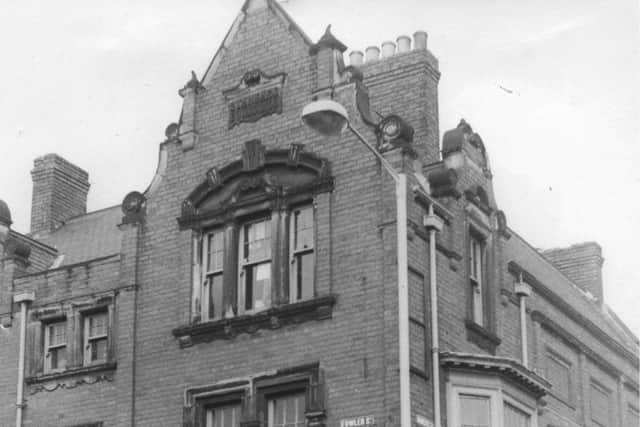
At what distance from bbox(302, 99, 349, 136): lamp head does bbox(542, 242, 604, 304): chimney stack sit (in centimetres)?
2136

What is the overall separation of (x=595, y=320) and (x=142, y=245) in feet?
48.0

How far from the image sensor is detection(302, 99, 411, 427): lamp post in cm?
2669

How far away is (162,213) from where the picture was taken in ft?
111

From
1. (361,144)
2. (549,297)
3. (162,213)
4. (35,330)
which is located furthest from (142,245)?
(549,297)

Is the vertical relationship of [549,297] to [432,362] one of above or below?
above

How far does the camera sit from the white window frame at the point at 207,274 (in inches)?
1278

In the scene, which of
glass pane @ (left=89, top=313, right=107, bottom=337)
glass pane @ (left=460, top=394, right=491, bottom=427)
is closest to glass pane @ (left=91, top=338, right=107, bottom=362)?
glass pane @ (left=89, top=313, right=107, bottom=337)

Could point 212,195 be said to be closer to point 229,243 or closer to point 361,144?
point 229,243

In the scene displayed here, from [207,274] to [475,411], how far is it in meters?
6.38

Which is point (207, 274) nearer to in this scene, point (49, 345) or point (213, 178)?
point (213, 178)

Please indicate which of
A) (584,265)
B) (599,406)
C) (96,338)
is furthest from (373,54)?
(584,265)

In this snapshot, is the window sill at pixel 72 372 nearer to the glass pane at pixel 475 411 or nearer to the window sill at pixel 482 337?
the window sill at pixel 482 337

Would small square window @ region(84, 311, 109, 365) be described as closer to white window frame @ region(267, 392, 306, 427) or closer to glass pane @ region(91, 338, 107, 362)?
glass pane @ region(91, 338, 107, 362)

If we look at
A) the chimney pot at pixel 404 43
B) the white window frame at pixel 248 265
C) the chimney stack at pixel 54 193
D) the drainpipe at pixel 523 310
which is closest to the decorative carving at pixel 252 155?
the white window frame at pixel 248 265
